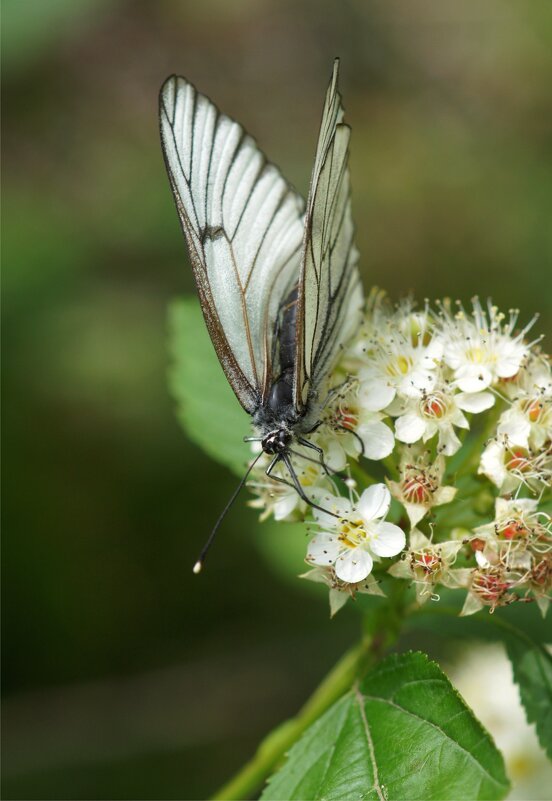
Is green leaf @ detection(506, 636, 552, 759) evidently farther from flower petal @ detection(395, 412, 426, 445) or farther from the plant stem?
flower petal @ detection(395, 412, 426, 445)

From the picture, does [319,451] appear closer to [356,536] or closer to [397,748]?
[356,536]

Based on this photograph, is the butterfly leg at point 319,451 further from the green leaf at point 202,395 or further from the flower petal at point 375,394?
the green leaf at point 202,395

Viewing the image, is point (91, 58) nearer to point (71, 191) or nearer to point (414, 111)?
point (71, 191)

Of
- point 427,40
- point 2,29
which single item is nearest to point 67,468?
point 2,29

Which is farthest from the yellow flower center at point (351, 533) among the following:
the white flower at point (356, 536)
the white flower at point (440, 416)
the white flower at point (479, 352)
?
the white flower at point (479, 352)

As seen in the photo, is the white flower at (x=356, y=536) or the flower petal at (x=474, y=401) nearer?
the white flower at (x=356, y=536)

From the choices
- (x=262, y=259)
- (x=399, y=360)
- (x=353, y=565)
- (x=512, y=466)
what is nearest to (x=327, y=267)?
(x=262, y=259)

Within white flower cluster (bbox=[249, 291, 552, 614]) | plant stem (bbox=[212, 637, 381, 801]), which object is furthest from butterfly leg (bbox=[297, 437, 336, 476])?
plant stem (bbox=[212, 637, 381, 801])
